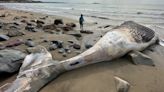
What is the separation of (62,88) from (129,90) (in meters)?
1.38

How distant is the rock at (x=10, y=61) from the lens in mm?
6273

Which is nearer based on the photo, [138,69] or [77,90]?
[77,90]

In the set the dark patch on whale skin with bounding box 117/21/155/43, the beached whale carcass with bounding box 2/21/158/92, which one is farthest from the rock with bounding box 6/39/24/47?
the dark patch on whale skin with bounding box 117/21/155/43

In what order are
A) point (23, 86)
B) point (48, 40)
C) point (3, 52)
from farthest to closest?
point (48, 40) < point (3, 52) < point (23, 86)

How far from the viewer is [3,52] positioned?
6887mm

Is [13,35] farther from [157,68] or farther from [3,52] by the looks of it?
[157,68]

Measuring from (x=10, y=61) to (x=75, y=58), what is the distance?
161 centimetres

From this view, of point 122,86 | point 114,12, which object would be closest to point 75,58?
point 122,86

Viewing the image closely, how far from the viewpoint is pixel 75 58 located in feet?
20.0

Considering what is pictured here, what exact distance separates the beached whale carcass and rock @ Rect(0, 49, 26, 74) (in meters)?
0.31

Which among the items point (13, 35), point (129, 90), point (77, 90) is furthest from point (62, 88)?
point (13, 35)

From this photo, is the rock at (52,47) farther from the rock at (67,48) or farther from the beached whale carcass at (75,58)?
the beached whale carcass at (75,58)

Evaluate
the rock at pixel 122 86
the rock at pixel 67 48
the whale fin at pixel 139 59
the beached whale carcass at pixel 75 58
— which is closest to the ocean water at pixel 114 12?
the rock at pixel 67 48

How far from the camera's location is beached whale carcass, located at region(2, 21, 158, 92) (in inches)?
210
